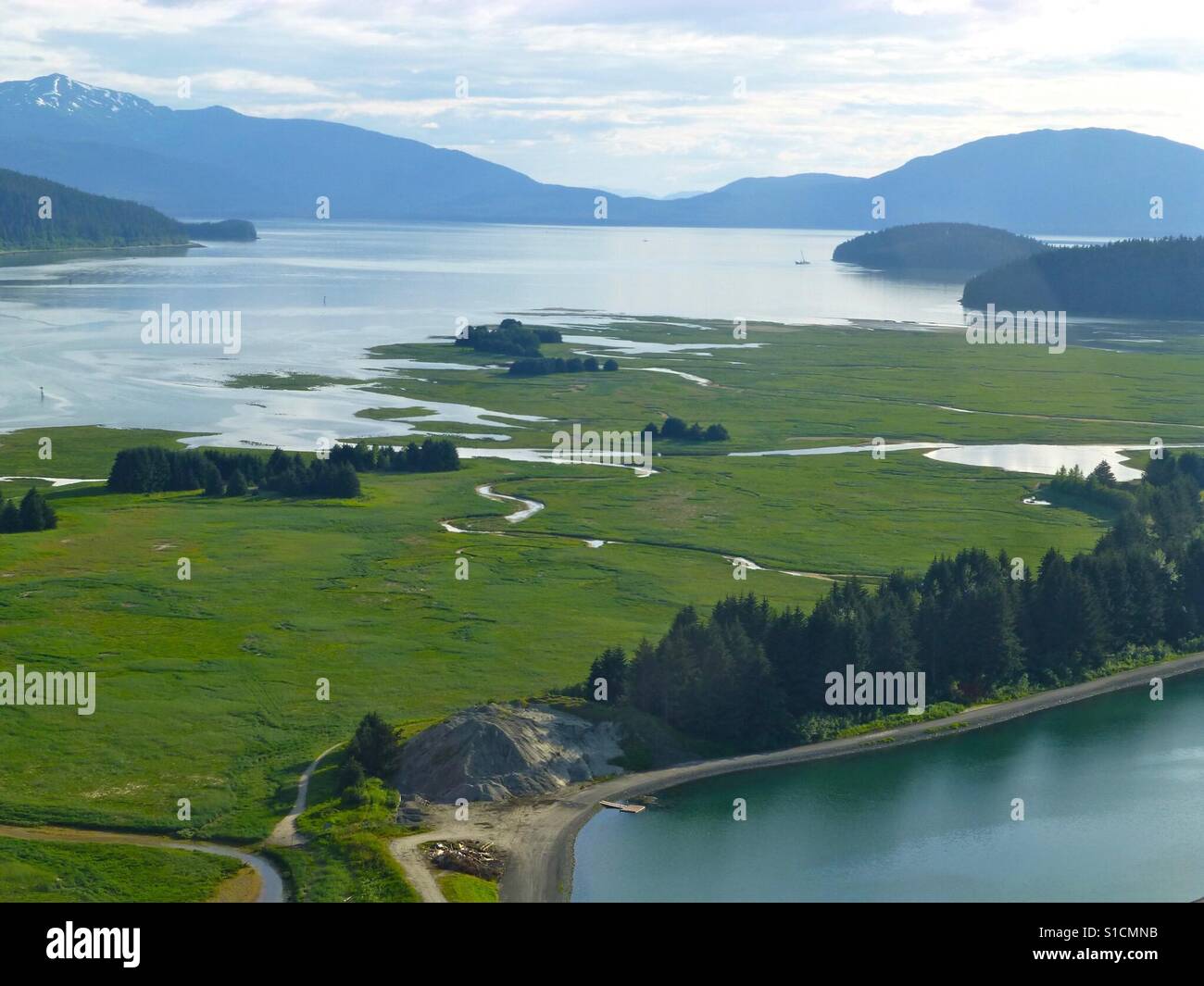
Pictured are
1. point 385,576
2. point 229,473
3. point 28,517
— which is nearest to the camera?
point 385,576

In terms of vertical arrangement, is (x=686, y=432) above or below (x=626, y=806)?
above

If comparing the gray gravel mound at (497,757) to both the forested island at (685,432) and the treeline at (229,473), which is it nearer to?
the treeline at (229,473)

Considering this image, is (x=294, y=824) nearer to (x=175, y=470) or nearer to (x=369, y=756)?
(x=369, y=756)

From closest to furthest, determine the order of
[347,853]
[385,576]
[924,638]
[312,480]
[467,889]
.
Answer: [467,889]
[347,853]
[924,638]
[385,576]
[312,480]

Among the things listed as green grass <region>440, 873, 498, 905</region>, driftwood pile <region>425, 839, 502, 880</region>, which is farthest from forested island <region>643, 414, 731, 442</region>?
green grass <region>440, 873, 498, 905</region>

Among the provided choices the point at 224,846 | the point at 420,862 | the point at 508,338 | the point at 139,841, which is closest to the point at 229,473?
the point at 139,841

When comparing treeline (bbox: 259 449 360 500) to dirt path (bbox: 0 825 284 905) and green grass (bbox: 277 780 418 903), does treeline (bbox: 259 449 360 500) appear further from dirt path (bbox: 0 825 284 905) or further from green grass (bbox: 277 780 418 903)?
dirt path (bbox: 0 825 284 905)

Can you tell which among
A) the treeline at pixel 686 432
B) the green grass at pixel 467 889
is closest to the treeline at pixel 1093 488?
the treeline at pixel 686 432

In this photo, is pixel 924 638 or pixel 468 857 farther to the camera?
pixel 924 638
